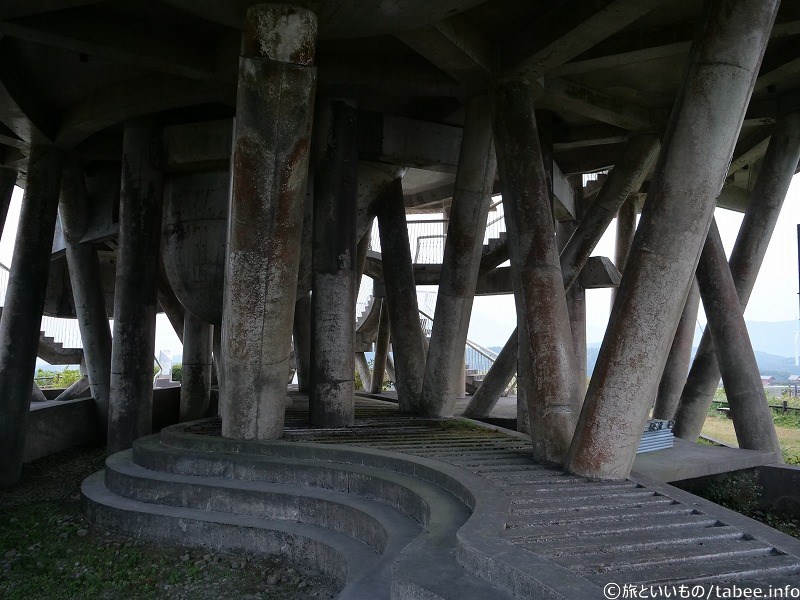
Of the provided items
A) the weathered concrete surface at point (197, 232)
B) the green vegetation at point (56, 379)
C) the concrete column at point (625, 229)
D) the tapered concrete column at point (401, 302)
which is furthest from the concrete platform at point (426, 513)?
the green vegetation at point (56, 379)

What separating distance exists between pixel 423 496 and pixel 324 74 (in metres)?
7.37

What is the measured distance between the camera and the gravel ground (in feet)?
22.0

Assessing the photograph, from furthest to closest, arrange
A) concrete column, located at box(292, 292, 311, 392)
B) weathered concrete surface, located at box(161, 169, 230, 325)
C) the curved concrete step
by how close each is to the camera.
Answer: concrete column, located at box(292, 292, 311, 392) < weathered concrete surface, located at box(161, 169, 230, 325) < the curved concrete step

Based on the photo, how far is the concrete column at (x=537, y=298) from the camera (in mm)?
8219

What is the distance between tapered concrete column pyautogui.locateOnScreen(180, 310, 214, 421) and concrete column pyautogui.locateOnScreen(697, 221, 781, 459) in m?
12.6

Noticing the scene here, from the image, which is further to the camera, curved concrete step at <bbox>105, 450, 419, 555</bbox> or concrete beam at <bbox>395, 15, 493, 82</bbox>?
concrete beam at <bbox>395, 15, 493, 82</bbox>

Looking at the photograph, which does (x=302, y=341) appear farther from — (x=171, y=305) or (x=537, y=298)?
(x=537, y=298)

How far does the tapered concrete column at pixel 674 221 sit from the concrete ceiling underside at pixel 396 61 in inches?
91.0

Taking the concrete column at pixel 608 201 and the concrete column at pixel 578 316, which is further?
the concrete column at pixel 578 316

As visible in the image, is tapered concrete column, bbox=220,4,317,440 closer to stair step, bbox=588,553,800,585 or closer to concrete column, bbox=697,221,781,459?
stair step, bbox=588,553,800,585

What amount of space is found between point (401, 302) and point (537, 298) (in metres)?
6.42

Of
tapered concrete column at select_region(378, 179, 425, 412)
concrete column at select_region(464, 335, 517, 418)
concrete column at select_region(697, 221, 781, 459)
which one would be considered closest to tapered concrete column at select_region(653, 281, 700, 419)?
concrete column at select_region(697, 221, 781, 459)

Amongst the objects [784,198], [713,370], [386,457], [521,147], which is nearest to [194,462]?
[386,457]

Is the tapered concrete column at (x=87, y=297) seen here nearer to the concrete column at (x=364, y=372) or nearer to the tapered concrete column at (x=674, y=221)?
the tapered concrete column at (x=674, y=221)
